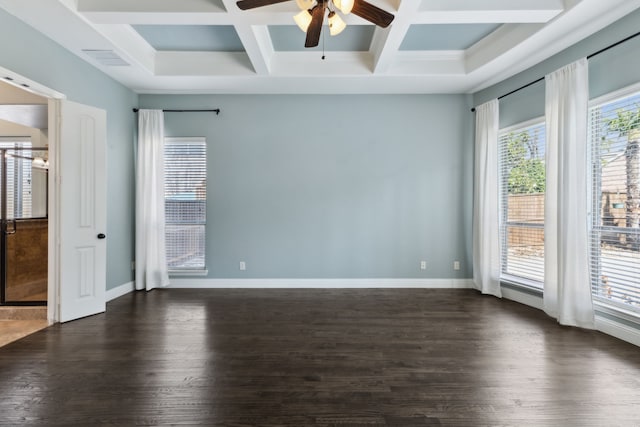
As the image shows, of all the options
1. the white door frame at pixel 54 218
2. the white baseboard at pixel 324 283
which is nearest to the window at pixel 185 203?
the white baseboard at pixel 324 283

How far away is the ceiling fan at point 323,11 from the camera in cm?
229

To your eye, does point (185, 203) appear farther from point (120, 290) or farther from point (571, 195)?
point (571, 195)

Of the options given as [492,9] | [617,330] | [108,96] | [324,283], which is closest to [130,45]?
[108,96]

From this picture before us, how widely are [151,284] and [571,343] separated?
17.6 ft

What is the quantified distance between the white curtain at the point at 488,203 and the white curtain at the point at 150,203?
4.91m

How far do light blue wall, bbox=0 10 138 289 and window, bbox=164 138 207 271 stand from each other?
0.57m

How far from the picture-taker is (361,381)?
2.28 m

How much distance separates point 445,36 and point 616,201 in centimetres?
265

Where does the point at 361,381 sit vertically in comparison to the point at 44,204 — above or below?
below

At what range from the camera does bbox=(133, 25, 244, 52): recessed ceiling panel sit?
142 inches

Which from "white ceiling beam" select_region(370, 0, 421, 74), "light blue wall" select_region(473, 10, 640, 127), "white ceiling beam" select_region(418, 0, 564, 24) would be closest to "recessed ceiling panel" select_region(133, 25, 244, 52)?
"white ceiling beam" select_region(370, 0, 421, 74)

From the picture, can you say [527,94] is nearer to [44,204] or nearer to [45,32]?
[45,32]

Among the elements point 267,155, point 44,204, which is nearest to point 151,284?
point 44,204

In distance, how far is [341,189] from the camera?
16.3 feet
